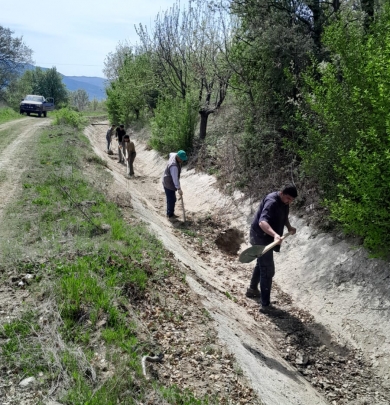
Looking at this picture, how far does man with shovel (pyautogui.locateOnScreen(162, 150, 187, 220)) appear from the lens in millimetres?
9859

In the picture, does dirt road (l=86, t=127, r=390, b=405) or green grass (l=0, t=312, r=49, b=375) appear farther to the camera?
dirt road (l=86, t=127, r=390, b=405)

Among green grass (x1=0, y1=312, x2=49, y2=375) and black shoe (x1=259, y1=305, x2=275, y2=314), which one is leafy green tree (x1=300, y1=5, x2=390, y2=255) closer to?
black shoe (x1=259, y1=305, x2=275, y2=314)

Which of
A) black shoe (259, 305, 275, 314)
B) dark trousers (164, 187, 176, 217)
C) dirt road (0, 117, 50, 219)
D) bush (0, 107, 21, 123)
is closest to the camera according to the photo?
black shoe (259, 305, 275, 314)

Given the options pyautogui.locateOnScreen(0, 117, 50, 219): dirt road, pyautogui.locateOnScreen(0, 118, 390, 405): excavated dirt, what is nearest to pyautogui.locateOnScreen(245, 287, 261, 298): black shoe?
pyautogui.locateOnScreen(0, 118, 390, 405): excavated dirt

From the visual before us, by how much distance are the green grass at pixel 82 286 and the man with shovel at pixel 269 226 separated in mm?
1603

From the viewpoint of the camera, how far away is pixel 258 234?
657cm

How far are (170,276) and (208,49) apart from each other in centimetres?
1203

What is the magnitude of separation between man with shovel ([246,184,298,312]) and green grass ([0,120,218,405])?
5.26 feet

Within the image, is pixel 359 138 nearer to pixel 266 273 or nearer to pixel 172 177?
pixel 266 273

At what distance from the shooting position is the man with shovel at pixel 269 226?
600cm

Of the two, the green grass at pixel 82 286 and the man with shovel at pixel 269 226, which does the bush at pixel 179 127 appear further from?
the man with shovel at pixel 269 226

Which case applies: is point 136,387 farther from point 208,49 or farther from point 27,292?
point 208,49

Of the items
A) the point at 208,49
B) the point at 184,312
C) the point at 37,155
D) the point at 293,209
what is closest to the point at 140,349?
the point at 184,312

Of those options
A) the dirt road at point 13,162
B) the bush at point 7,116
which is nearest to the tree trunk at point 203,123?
the dirt road at point 13,162
